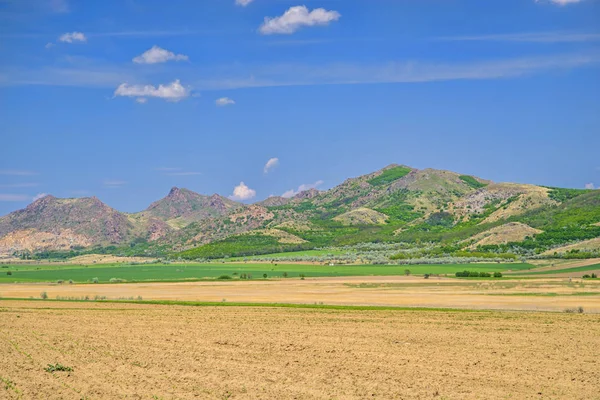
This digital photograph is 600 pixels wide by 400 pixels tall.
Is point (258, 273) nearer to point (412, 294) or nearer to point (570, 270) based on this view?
point (570, 270)

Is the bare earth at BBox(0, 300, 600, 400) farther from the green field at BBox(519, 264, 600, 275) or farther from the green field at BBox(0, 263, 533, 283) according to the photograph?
the green field at BBox(0, 263, 533, 283)

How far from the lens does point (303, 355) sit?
35219mm

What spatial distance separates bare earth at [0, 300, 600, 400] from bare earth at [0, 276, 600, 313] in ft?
35.3

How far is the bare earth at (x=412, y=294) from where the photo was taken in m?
65.1

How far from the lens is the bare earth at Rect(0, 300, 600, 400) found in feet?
88.5

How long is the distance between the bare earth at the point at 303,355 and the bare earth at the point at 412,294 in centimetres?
1075

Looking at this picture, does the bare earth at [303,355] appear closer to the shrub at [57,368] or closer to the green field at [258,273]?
the shrub at [57,368]

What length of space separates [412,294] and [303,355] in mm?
44022

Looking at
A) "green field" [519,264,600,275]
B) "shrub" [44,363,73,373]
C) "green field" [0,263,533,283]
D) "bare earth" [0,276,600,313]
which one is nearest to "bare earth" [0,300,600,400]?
"shrub" [44,363,73,373]

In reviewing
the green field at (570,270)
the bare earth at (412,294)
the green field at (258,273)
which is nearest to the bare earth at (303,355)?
the bare earth at (412,294)

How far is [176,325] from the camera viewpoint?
159 feet

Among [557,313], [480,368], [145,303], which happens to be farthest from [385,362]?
[145,303]

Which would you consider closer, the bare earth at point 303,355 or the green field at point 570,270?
the bare earth at point 303,355

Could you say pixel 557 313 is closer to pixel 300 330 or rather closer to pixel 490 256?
pixel 300 330
